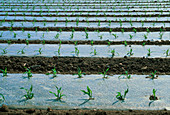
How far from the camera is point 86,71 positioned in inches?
119

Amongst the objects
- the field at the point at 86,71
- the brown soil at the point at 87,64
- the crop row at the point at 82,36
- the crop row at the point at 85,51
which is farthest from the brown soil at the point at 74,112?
the crop row at the point at 82,36

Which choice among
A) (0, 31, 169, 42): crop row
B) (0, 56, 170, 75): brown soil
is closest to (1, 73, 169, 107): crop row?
(0, 56, 170, 75): brown soil

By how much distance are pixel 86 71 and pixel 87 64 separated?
17 centimetres

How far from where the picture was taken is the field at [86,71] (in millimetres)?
2126

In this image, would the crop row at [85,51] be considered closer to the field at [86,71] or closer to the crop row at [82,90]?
the field at [86,71]

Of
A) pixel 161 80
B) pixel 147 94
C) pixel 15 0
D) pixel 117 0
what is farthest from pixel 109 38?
pixel 15 0

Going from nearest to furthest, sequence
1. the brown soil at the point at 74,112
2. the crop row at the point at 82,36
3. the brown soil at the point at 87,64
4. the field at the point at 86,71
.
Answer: the brown soil at the point at 74,112, the field at the point at 86,71, the brown soil at the point at 87,64, the crop row at the point at 82,36

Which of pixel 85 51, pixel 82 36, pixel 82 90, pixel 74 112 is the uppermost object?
pixel 82 36

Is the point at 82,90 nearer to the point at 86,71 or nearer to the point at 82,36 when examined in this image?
the point at 86,71

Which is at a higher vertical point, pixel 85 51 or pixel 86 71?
pixel 85 51

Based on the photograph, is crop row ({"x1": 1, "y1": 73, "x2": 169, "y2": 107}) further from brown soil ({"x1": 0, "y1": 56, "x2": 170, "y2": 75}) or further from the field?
brown soil ({"x1": 0, "y1": 56, "x2": 170, "y2": 75})

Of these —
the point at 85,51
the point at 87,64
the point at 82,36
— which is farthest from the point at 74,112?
the point at 82,36

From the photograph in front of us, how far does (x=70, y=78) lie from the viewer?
2.73 metres

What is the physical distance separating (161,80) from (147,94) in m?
0.46
